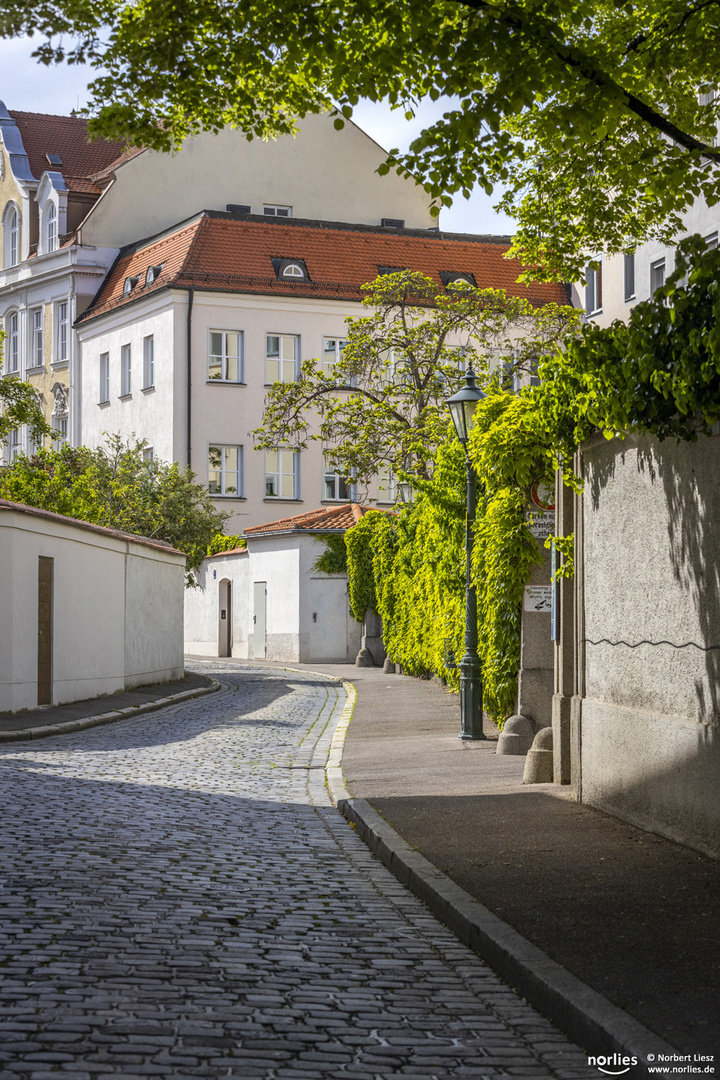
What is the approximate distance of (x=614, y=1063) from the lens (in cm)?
454

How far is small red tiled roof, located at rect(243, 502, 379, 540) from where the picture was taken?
136 ft

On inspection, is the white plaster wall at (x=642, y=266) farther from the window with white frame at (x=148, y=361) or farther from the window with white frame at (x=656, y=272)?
the window with white frame at (x=148, y=361)

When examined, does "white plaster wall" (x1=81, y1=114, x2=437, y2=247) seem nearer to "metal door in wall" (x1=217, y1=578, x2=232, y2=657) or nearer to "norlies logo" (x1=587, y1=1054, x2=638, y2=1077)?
"metal door in wall" (x1=217, y1=578, x2=232, y2=657)

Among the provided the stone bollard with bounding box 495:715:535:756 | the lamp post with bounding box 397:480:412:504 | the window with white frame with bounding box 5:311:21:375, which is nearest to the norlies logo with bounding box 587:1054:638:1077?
the stone bollard with bounding box 495:715:535:756

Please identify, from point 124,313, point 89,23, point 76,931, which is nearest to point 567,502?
point 89,23

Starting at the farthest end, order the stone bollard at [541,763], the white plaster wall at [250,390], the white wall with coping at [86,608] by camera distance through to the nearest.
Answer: the white plaster wall at [250,390] < the white wall with coping at [86,608] < the stone bollard at [541,763]

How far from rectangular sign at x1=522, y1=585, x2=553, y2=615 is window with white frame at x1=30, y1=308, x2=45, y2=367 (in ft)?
161

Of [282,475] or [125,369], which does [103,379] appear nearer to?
[125,369]

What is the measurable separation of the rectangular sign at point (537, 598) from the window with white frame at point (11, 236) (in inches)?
2063

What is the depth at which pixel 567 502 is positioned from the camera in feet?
38.2

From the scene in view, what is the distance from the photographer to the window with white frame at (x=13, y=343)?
204 feet

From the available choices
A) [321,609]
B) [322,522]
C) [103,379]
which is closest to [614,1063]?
[321,609]

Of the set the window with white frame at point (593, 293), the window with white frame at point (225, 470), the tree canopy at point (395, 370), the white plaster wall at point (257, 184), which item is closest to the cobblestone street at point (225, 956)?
the tree canopy at point (395, 370)

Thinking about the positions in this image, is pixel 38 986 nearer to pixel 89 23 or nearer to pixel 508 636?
pixel 89 23
